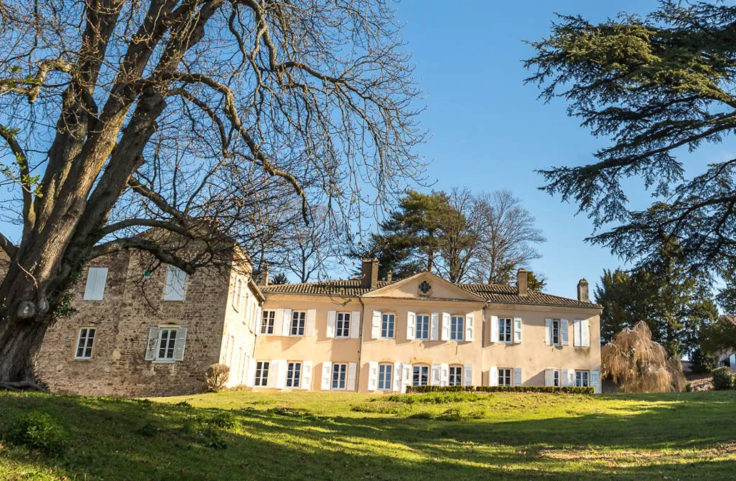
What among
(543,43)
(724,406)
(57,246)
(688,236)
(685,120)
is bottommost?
(724,406)

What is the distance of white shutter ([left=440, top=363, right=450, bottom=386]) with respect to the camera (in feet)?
95.5

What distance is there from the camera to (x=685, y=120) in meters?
10.3

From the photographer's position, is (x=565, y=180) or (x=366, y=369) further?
(x=366, y=369)

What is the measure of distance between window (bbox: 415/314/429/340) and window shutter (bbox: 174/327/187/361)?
11125mm

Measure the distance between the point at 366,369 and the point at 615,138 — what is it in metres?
20.1

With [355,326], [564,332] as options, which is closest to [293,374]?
[355,326]

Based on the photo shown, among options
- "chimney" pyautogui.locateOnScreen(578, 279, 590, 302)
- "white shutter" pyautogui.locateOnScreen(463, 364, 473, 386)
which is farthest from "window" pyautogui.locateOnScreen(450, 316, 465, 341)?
"chimney" pyautogui.locateOnScreen(578, 279, 590, 302)

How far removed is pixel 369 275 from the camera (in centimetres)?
3222

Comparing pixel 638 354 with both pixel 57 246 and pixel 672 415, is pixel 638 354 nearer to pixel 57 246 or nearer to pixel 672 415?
pixel 672 415

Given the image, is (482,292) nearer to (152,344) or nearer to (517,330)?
(517,330)

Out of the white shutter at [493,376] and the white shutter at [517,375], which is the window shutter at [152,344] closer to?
the white shutter at [493,376]

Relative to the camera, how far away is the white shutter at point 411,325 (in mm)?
29969

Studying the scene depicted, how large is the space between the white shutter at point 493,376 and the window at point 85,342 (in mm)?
17275

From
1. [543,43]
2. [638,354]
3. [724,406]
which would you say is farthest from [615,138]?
[638,354]
